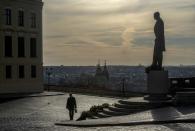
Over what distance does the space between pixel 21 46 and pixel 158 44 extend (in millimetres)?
33324

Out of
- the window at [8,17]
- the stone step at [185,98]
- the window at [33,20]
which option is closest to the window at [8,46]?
the window at [8,17]

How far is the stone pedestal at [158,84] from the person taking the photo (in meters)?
25.7

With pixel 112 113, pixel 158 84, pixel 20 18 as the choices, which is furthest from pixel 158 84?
pixel 20 18

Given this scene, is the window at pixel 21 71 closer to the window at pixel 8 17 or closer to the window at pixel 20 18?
the window at pixel 20 18

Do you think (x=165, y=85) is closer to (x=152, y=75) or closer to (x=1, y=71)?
(x=152, y=75)

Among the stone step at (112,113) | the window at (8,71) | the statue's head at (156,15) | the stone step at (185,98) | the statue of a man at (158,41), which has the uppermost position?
the statue's head at (156,15)

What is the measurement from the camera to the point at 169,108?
2359cm

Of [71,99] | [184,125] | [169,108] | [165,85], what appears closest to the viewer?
[184,125]

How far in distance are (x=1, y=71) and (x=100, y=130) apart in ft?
125

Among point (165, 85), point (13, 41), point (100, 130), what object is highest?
point (13, 41)

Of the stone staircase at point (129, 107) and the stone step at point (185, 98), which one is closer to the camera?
the stone step at point (185, 98)

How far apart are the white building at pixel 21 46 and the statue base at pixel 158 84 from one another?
32.3 meters

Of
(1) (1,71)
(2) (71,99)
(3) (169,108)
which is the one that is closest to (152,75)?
(3) (169,108)

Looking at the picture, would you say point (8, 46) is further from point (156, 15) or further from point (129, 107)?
point (129, 107)
